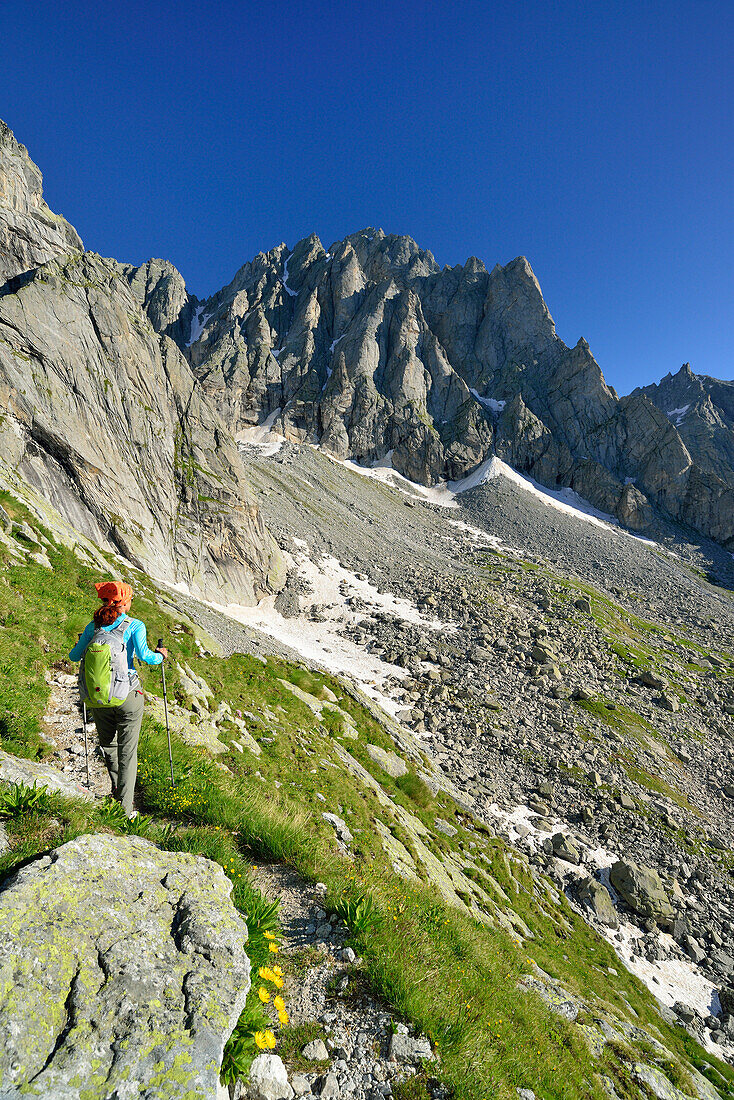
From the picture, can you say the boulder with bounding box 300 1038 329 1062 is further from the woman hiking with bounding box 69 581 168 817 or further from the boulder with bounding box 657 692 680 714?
the boulder with bounding box 657 692 680 714

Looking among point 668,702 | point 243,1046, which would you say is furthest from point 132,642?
point 668,702

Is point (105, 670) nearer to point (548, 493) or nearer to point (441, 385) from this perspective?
point (548, 493)

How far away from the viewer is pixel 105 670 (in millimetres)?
5852

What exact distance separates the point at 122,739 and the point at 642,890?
27.0m

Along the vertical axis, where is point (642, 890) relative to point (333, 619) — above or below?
below

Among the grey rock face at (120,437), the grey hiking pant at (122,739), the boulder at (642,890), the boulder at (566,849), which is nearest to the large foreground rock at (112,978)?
the grey hiking pant at (122,739)

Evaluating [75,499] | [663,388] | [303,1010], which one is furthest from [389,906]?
[663,388]

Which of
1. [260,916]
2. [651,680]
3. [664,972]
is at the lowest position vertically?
[664,972]

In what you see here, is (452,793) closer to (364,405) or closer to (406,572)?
(406,572)

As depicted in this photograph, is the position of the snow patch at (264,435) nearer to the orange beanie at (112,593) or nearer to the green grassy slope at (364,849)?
the green grassy slope at (364,849)

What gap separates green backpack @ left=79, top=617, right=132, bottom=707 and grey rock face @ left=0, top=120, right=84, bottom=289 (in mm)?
51342

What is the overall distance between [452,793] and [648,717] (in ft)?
83.7

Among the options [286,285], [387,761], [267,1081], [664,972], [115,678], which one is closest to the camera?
[267,1081]

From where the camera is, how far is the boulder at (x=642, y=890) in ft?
68.8
